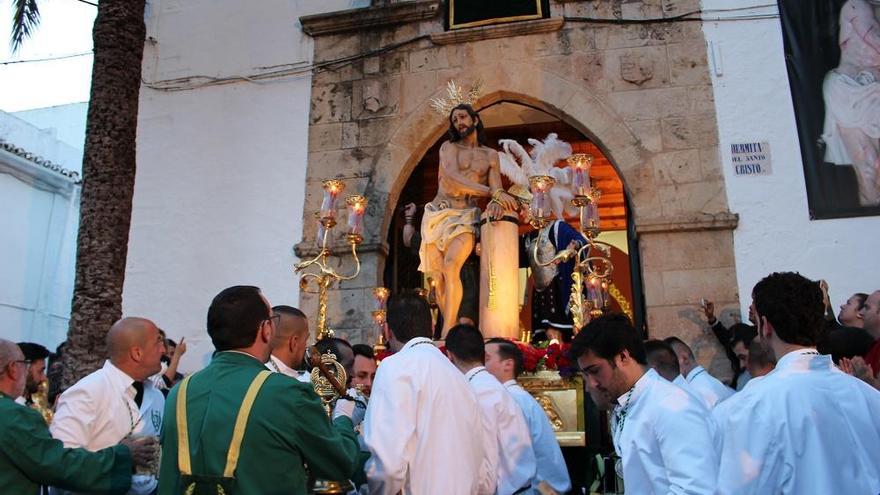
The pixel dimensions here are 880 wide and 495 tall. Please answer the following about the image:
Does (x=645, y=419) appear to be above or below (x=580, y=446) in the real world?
above

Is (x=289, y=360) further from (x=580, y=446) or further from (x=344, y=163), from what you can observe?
(x=344, y=163)

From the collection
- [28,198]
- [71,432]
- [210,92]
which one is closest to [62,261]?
[28,198]

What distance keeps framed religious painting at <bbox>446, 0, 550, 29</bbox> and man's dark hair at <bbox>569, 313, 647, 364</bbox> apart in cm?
672

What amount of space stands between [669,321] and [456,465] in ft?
16.6

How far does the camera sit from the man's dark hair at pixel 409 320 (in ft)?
11.6

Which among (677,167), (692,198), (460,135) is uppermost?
(460,135)

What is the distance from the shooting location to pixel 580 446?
5.67m

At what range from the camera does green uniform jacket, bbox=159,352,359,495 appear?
2385 mm

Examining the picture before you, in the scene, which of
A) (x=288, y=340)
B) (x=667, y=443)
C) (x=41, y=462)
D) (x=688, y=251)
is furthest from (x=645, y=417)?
(x=688, y=251)

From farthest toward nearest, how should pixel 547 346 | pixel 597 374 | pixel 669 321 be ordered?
pixel 669 321 < pixel 547 346 < pixel 597 374

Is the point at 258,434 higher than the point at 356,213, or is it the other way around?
the point at 356,213

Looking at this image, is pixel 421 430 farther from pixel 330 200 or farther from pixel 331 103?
pixel 331 103

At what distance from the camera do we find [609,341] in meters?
2.90

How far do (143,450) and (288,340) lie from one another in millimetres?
785
